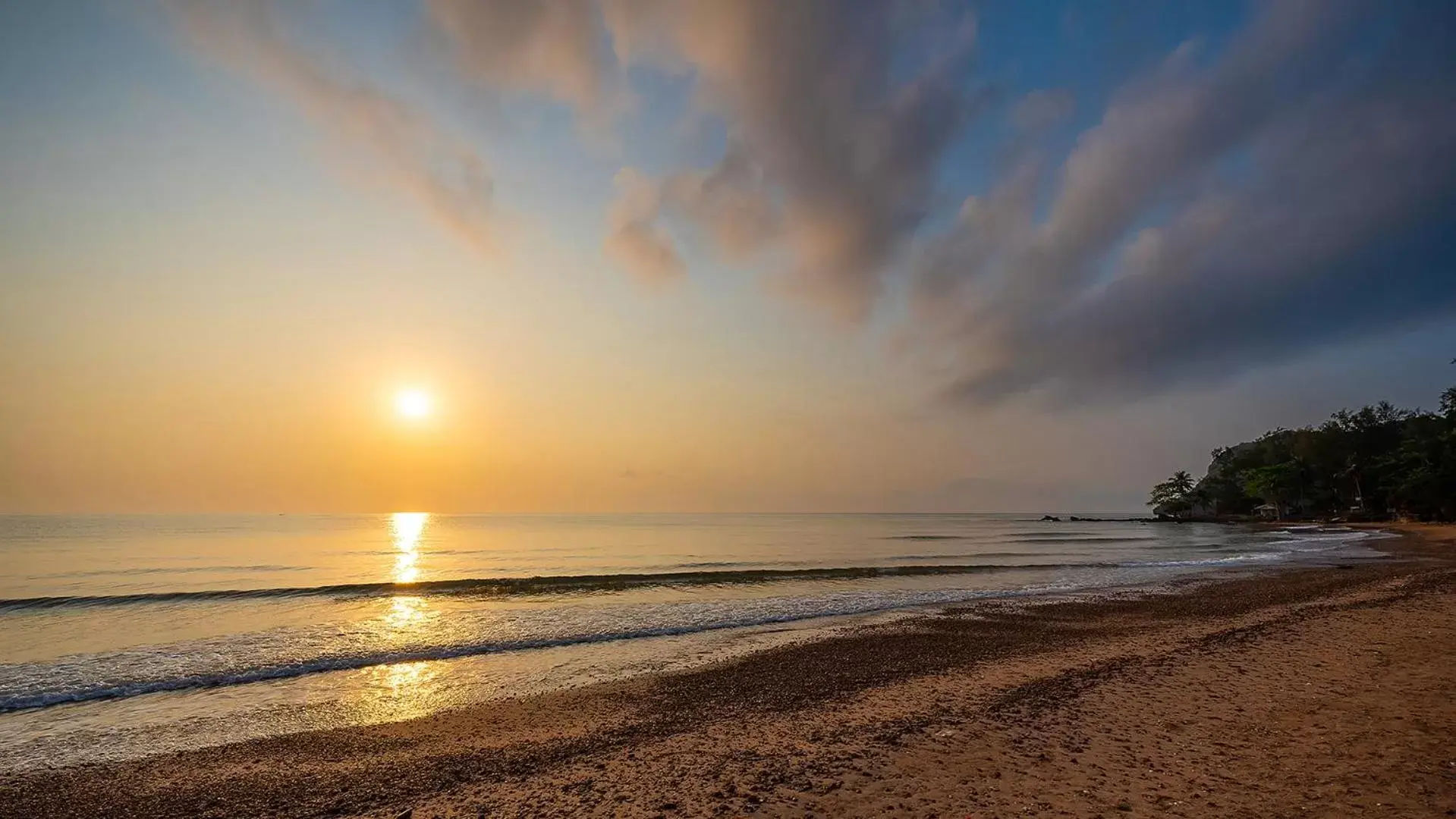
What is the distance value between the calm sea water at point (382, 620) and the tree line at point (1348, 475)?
41619mm

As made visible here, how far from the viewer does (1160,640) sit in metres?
15.2

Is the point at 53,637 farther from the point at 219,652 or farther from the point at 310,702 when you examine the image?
the point at 310,702

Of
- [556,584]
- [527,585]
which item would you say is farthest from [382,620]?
[556,584]

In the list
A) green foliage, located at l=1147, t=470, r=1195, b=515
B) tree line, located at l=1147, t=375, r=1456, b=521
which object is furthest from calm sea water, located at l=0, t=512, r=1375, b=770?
green foliage, located at l=1147, t=470, r=1195, b=515

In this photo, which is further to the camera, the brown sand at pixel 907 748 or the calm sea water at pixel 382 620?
the calm sea water at pixel 382 620

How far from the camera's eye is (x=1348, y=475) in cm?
10044

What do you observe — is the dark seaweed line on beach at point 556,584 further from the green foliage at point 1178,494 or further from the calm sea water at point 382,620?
the green foliage at point 1178,494

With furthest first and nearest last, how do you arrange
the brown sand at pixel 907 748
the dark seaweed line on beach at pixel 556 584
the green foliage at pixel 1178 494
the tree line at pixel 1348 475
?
1. the green foliage at pixel 1178 494
2. the tree line at pixel 1348 475
3. the dark seaweed line on beach at pixel 556 584
4. the brown sand at pixel 907 748

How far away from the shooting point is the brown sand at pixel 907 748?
6621 mm

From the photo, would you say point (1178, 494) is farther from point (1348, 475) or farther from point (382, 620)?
point (382, 620)

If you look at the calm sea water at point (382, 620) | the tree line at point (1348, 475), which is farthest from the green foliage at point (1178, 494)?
the calm sea water at point (382, 620)

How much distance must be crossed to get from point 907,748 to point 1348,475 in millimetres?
137277

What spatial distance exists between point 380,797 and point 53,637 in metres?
20.8

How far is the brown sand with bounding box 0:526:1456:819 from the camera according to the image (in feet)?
21.7
